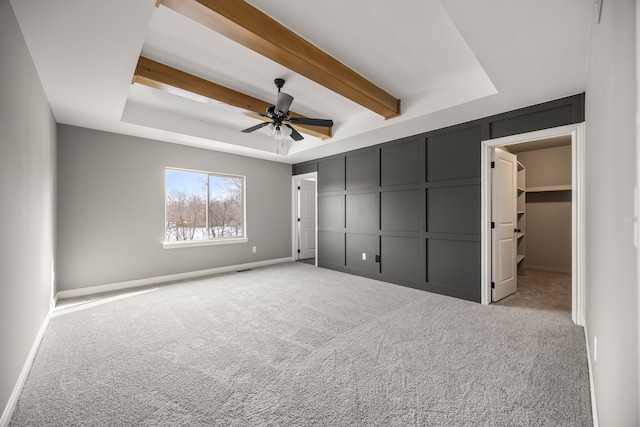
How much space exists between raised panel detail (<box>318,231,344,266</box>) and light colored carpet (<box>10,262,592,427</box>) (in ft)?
6.81

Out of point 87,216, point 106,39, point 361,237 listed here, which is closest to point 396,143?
point 361,237

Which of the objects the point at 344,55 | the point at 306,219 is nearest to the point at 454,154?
the point at 344,55

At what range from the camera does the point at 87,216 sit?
13.2 feet

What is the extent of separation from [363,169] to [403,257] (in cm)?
173

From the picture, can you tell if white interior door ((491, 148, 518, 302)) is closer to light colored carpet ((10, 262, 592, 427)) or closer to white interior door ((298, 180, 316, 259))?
light colored carpet ((10, 262, 592, 427))

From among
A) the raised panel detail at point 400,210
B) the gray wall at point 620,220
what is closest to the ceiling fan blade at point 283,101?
the raised panel detail at point 400,210

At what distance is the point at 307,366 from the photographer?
2.15 meters

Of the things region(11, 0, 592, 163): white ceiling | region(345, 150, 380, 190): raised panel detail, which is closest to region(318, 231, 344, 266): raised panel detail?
region(345, 150, 380, 190): raised panel detail

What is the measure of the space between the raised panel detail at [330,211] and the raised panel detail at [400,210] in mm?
996

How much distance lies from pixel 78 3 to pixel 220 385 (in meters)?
2.58

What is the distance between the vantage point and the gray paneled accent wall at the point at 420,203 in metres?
3.67

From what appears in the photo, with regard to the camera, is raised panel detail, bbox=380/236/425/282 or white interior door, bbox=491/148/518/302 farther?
raised panel detail, bbox=380/236/425/282

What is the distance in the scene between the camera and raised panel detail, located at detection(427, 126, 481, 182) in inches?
147

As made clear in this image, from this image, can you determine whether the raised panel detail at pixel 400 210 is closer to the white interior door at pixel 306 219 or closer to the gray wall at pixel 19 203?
the white interior door at pixel 306 219
